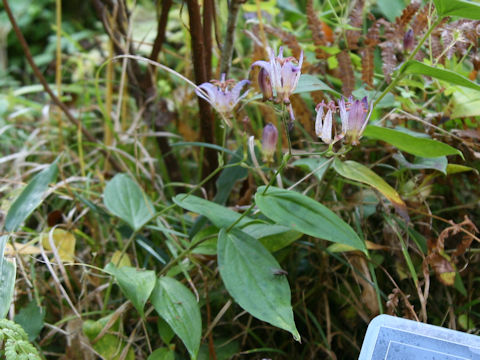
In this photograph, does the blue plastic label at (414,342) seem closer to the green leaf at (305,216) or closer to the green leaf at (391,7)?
the green leaf at (305,216)

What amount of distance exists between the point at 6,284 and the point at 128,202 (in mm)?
249

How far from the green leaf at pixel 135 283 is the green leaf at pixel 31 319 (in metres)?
0.17

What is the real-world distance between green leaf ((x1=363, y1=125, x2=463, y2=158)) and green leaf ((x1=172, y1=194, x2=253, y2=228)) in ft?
0.71

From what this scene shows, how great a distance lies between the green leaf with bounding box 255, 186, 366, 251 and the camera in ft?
2.17

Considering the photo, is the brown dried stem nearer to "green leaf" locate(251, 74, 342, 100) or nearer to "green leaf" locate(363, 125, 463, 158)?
"green leaf" locate(251, 74, 342, 100)

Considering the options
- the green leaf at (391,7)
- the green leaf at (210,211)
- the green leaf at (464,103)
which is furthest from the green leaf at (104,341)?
the green leaf at (391,7)

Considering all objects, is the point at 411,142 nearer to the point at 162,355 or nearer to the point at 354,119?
the point at 354,119

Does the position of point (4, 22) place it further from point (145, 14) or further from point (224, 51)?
point (224, 51)

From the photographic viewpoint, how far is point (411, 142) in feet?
2.47

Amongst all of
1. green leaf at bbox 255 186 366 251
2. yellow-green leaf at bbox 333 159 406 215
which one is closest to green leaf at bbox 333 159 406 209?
yellow-green leaf at bbox 333 159 406 215

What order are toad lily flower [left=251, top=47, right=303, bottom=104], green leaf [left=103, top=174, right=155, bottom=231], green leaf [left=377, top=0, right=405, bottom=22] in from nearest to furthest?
1. toad lily flower [left=251, top=47, right=303, bottom=104]
2. green leaf [left=103, top=174, right=155, bottom=231]
3. green leaf [left=377, top=0, right=405, bottom=22]

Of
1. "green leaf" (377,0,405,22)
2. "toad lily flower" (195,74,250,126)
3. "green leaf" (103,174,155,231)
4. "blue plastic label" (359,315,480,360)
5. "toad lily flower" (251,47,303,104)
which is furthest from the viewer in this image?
"green leaf" (377,0,405,22)

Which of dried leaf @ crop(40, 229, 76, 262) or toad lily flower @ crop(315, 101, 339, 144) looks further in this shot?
dried leaf @ crop(40, 229, 76, 262)

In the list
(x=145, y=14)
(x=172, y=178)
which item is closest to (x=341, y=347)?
(x=172, y=178)
